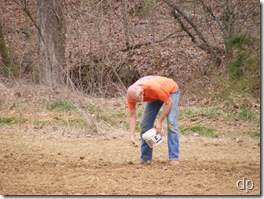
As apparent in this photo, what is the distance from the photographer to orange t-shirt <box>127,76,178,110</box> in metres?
7.64

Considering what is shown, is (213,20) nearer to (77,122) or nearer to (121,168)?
(77,122)

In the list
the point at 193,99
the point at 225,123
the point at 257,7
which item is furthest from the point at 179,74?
the point at 257,7

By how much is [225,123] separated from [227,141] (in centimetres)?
44

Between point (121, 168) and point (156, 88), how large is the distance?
1.24 m

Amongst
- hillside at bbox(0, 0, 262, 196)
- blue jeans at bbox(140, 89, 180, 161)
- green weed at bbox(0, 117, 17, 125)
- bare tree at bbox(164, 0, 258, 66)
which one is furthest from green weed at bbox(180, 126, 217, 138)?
green weed at bbox(0, 117, 17, 125)

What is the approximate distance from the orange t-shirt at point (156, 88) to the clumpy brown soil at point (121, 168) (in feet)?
2.95

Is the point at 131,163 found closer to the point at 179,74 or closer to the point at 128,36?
the point at 179,74

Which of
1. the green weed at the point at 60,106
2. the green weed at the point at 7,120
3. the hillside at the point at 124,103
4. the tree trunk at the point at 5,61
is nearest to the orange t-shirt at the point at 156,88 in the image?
the hillside at the point at 124,103

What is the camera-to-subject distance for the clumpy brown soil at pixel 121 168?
6925 millimetres

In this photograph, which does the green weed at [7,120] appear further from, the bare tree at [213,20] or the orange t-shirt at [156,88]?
the orange t-shirt at [156,88]

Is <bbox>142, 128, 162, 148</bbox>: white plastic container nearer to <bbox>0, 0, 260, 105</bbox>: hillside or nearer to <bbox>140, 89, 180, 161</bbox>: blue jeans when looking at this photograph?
<bbox>140, 89, 180, 161</bbox>: blue jeans

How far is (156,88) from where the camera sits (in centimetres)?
763

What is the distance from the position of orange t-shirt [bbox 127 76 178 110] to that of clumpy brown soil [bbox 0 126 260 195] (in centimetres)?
90

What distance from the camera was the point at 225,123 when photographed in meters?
8.54
